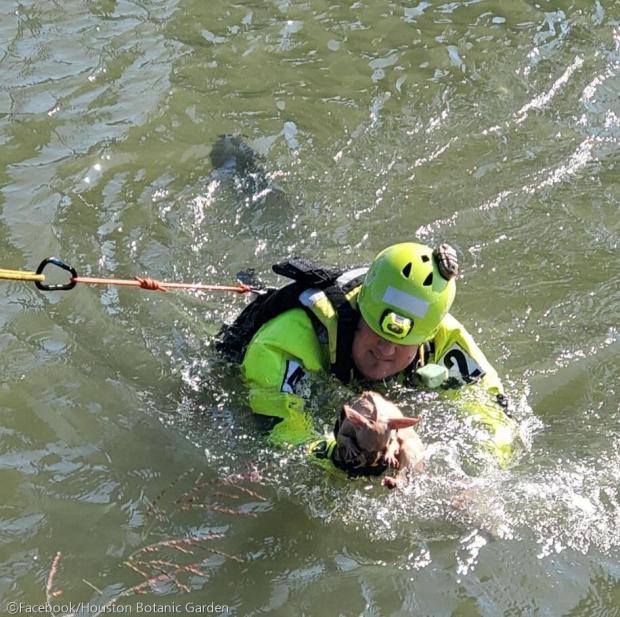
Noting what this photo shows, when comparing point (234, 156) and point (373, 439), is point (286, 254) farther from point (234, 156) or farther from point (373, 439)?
point (373, 439)

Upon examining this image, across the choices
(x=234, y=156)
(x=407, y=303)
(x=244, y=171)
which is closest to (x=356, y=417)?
(x=407, y=303)

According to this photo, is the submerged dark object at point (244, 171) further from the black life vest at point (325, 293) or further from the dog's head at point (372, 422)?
the dog's head at point (372, 422)

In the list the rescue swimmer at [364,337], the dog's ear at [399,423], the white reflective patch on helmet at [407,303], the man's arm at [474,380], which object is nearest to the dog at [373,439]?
the dog's ear at [399,423]

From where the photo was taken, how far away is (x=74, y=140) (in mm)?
7805

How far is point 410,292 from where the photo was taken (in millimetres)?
4758

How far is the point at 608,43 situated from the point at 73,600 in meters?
7.89

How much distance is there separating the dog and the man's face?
0.51 metres

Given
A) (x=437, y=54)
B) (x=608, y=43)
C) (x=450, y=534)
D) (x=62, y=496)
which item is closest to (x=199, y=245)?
(x=62, y=496)

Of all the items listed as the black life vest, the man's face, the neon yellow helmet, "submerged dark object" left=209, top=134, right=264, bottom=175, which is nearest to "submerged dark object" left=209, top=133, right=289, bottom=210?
"submerged dark object" left=209, top=134, right=264, bottom=175

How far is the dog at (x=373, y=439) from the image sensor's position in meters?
4.18

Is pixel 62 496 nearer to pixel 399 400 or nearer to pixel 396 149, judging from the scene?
pixel 399 400

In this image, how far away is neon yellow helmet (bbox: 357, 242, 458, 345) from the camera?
4770mm

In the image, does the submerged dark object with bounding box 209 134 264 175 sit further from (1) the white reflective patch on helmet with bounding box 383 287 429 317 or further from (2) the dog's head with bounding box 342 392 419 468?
(2) the dog's head with bounding box 342 392 419 468

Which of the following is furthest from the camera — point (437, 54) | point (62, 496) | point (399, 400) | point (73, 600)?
point (437, 54)
